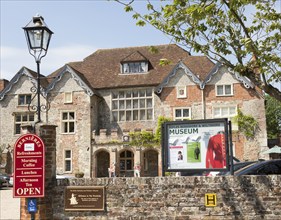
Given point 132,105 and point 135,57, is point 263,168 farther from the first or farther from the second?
point 135,57

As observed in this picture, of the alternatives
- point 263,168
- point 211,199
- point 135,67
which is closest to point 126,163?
point 135,67

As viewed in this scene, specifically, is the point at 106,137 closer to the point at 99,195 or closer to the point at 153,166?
the point at 153,166

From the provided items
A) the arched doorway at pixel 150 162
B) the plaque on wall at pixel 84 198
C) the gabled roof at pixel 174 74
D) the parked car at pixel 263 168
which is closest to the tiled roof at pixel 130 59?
the gabled roof at pixel 174 74

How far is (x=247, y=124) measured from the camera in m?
29.0

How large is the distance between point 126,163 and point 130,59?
9089mm

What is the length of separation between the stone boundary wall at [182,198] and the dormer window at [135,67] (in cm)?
2397

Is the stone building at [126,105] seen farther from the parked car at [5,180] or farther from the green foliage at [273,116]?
the green foliage at [273,116]

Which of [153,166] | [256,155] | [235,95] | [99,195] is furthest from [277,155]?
[99,195]

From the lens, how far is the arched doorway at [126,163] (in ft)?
102

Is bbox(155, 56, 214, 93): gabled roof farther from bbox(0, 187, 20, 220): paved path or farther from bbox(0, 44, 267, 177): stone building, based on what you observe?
bbox(0, 187, 20, 220): paved path

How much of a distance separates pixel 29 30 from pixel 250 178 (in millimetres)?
6753

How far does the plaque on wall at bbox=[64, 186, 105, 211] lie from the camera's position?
9867 mm

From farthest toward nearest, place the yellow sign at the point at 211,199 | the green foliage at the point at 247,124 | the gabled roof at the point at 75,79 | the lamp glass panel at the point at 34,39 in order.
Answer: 1. the gabled roof at the point at 75,79
2. the green foliage at the point at 247,124
3. the lamp glass panel at the point at 34,39
4. the yellow sign at the point at 211,199

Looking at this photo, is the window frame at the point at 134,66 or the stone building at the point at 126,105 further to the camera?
the window frame at the point at 134,66
